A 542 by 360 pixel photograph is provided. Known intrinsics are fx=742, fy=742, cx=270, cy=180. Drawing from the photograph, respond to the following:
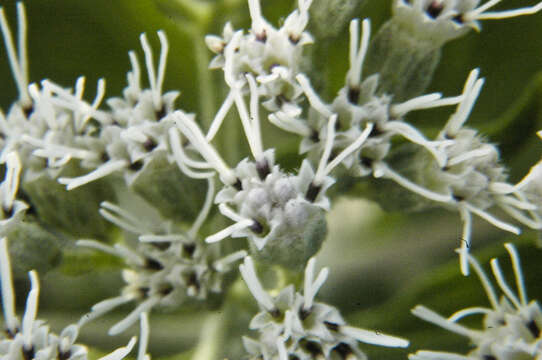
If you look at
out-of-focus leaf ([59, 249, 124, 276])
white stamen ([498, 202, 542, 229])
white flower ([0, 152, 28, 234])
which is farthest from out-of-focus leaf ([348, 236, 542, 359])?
white flower ([0, 152, 28, 234])

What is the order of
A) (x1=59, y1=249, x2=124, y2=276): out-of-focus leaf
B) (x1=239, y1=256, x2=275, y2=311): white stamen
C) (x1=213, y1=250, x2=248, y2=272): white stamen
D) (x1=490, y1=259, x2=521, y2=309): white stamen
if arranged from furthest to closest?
(x1=59, y1=249, x2=124, y2=276): out-of-focus leaf
(x1=213, y1=250, x2=248, y2=272): white stamen
(x1=490, y1=259, x2=521, y2=309): white stamen
(x1=239, y1=256, x2=275, y2=311): white stamen

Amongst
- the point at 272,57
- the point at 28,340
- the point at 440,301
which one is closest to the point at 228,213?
the point at 272,57

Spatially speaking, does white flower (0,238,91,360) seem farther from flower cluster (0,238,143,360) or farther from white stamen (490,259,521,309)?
white stamen (490,259,521,309)

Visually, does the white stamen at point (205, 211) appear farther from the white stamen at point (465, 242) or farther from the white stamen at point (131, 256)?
the white stamen at point (465, 242)

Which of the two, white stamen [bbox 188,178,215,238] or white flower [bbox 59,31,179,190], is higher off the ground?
white flower [bbox 59,31,179,190]

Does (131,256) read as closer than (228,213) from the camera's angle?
No

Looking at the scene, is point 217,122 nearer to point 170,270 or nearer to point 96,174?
point 96,174

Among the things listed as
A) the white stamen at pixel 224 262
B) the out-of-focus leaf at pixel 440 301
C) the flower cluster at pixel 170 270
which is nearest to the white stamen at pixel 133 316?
the flower cluster at pixel 170 270
